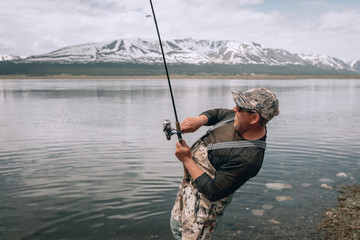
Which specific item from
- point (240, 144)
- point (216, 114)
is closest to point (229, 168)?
point (240, 144)

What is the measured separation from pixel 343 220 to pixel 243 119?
4600mm

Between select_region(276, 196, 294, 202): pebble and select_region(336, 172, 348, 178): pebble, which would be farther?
select_region(336, 172, 348, 178): pebble

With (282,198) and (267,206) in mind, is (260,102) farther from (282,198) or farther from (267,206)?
(282,198)

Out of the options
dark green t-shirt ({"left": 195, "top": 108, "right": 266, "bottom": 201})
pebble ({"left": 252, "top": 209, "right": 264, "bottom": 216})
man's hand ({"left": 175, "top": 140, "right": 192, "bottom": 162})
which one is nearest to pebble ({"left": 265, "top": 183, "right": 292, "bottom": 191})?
pebble ({"left": 252, "top": 209, "right": 264, "bottom": 216})

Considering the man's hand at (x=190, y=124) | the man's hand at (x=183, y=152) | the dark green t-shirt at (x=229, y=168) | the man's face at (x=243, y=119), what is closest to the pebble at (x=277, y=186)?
the man's hand at (x=190, y=124)

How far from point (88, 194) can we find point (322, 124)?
17307 millimetres

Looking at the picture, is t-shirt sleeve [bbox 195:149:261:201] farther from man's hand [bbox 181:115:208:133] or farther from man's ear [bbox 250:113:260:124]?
man's hand [bbox 181:115:208:133]

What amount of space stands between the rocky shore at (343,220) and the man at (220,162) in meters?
3.51

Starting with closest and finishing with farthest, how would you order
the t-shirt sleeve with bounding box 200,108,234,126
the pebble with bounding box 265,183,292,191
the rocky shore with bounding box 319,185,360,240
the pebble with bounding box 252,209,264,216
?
the t-shirt sleeve with bounding box 200,108,234,126 < the rocky shore with bounding box 319,185,360,240 < the pebble with bounding box 252,209,264,216 < the pebble with bounding box 265,183,292,191

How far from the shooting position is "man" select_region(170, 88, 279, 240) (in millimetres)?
2877

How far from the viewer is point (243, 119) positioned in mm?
2918

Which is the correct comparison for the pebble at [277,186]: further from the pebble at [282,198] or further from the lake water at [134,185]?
the pebble at [282,198]

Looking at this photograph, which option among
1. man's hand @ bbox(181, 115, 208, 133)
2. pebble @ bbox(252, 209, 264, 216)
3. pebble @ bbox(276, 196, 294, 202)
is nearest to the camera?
man's hand @ bbox(181, 115, 208, 133)

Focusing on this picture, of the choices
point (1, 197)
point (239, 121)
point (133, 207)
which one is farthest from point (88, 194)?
point (239, 121)
